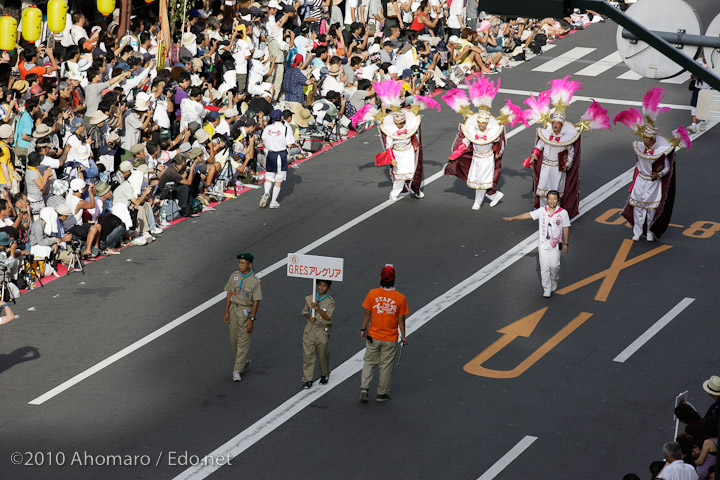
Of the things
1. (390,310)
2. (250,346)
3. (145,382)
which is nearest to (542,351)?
(390,310)

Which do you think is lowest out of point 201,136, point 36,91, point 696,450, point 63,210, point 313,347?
point 313,347

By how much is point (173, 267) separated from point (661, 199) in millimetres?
7644

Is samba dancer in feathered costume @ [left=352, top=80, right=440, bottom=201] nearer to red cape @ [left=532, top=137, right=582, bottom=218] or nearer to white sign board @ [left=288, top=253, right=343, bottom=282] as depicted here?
red cape @ [left=532, top=137, right=582, bottom=218]

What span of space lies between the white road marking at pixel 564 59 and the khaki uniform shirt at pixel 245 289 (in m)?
16.8

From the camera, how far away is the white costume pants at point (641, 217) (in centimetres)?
1906

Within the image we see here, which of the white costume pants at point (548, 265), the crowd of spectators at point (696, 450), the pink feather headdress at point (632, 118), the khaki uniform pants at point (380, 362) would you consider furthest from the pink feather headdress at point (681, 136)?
the crowd of spectators at point (696, 450)

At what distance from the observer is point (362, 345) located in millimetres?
15656

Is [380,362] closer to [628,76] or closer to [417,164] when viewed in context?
[417,164]

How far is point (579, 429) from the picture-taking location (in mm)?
13516

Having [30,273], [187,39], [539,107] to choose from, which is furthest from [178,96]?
[539,107]

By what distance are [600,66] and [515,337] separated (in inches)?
626

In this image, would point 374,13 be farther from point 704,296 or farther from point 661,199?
point 704,296

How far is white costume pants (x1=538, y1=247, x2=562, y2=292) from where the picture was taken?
16.8 meters

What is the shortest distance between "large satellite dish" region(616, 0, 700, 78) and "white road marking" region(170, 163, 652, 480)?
609cm
